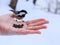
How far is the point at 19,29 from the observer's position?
108 cm

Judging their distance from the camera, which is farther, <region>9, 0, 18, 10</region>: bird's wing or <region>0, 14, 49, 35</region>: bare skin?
<region>9, 0, 18, 10</region>: bird's wing

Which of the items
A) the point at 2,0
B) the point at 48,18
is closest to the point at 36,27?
the point at 48,18

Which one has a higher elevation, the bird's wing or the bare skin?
the bird's wing

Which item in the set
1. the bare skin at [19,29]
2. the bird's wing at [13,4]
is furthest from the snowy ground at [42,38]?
the bird's wing at [13,4]

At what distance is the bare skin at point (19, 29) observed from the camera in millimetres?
1057

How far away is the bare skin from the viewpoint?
106 centimetres

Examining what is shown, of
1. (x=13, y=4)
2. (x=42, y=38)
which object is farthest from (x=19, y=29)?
(x=13, y=4)

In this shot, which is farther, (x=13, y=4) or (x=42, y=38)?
(x=13, y=4)

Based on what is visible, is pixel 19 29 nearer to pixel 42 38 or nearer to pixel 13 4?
pixel 42 38

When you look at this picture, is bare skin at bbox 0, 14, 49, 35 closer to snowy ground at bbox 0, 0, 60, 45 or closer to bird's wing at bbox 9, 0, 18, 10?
snowy ground at bbox 0, 0, 60, 45

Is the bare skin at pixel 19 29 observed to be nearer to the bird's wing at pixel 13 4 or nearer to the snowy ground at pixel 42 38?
the snowy ground at pixel 42 38

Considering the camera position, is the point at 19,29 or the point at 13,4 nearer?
the point at 19,29

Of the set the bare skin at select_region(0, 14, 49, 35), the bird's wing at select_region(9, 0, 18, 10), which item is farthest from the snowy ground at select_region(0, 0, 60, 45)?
the bird's wing at select_region(9, 0, 18, 10)

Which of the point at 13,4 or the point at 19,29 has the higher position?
the point at 13,4
